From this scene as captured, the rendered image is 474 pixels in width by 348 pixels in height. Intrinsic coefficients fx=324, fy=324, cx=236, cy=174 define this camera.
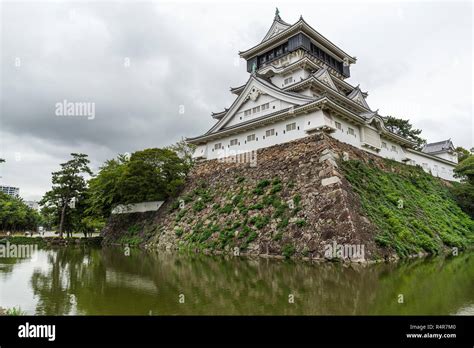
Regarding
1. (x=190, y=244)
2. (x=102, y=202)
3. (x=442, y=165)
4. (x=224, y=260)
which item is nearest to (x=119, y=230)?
(x=102, y=202)

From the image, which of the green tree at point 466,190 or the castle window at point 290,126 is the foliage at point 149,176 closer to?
the castle window at point 290,126

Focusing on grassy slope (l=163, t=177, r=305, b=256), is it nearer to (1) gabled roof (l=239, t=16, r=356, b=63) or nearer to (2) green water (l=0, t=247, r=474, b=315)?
(2) green water (l=0, t=247, r=474, b=315)

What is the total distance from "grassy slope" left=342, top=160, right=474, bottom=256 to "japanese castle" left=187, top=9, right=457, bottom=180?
2.78m

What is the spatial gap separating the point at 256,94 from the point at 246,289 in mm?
18752

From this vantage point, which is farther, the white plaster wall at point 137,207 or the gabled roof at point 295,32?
the white plaster wall at point 137,207

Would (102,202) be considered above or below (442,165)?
below

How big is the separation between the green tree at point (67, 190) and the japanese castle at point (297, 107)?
1186 cm

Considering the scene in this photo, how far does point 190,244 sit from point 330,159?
1005 cm

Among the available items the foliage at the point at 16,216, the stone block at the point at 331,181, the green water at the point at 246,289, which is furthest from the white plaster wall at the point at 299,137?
the foliage at the point at 16,216

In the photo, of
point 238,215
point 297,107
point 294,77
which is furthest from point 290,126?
point 294,77

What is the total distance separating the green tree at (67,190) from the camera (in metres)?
31.4

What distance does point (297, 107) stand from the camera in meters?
21.3
